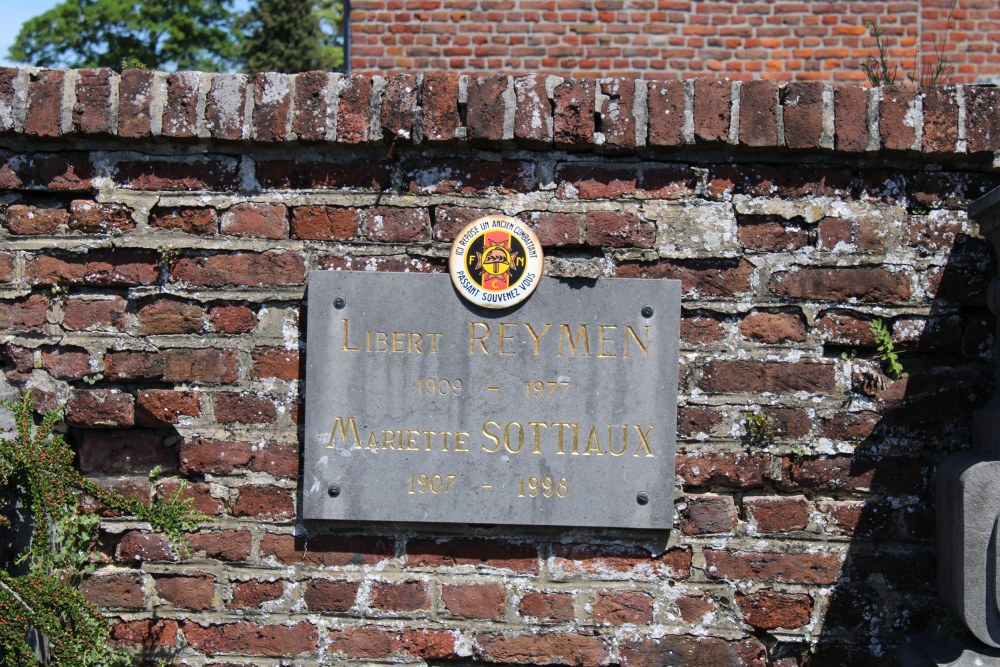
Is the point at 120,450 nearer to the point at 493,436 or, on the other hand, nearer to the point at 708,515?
the point at 493,436

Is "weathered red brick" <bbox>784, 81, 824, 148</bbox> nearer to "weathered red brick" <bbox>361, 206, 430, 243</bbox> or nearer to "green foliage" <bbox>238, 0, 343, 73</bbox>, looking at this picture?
"weathered red brick" <bbox>361, 206, 430, 243</bbox>

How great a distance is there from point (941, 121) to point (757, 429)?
0.88 m

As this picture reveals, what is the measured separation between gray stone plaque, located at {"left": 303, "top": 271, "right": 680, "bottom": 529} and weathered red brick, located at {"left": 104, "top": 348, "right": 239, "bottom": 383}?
0.81 ft

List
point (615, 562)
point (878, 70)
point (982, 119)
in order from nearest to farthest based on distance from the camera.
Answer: point (982, 119) < point (615, 562) < point (878, 70)

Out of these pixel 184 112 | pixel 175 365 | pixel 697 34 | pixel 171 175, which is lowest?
pixel 175 365

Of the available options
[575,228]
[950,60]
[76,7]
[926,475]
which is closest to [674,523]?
[926,475]

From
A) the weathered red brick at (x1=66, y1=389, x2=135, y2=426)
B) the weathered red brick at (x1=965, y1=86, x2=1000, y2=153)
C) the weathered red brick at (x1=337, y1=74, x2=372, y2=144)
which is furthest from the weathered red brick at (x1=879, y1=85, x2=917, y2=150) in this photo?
the weathered red brick at (x1=66, y1=389, x2=135, y2=426)

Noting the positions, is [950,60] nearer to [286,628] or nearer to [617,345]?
[617,345]

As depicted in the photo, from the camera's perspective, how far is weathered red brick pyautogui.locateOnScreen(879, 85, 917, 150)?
2.16 metres

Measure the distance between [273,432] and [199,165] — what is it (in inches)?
28.3

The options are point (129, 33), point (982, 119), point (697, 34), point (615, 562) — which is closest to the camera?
point (982, 119)

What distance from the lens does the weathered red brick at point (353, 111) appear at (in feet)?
7.22

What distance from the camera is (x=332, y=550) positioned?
2268mm

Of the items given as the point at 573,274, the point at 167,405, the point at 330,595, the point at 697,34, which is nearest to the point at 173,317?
the point at 167,405
